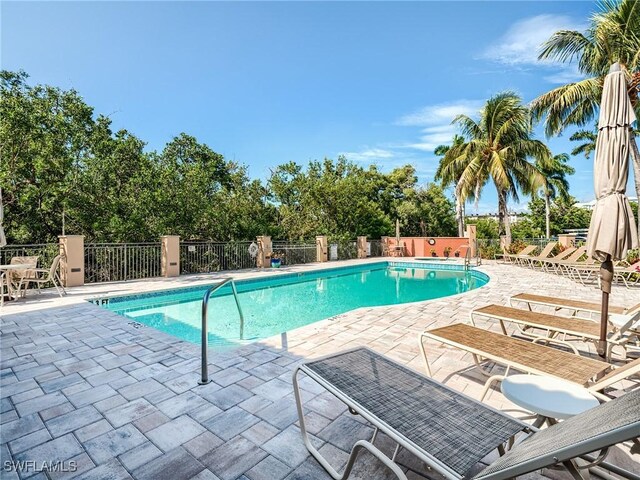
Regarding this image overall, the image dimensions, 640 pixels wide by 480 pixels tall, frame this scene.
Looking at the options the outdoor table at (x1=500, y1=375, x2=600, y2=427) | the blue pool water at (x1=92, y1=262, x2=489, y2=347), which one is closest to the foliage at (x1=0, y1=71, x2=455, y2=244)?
the blue pool water at (x1=92, y1=262, x2=489, y2=347)

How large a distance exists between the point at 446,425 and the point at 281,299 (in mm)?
7926

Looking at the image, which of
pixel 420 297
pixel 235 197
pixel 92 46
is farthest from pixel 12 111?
pixel 420 297

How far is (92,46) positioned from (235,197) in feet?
24.9

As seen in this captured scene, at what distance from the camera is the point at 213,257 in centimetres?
1330

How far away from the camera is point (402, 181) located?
87.6 feet

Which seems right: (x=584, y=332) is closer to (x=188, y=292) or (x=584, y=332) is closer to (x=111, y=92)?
(x=188, y=292)

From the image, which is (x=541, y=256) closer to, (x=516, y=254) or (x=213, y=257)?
(x=516, y=254)

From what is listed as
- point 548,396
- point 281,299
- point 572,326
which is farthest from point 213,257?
point 548,396

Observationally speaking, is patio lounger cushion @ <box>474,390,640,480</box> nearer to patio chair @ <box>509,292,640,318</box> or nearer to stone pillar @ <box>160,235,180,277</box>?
patio chair @ <box>509,292,640,318</box>

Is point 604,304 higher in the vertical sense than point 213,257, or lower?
higher

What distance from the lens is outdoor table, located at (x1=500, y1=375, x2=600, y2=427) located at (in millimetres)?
1779

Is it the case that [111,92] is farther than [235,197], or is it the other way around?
[235,197]

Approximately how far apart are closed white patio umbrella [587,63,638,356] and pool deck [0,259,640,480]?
1.34m

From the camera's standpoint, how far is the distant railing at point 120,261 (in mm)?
9984
